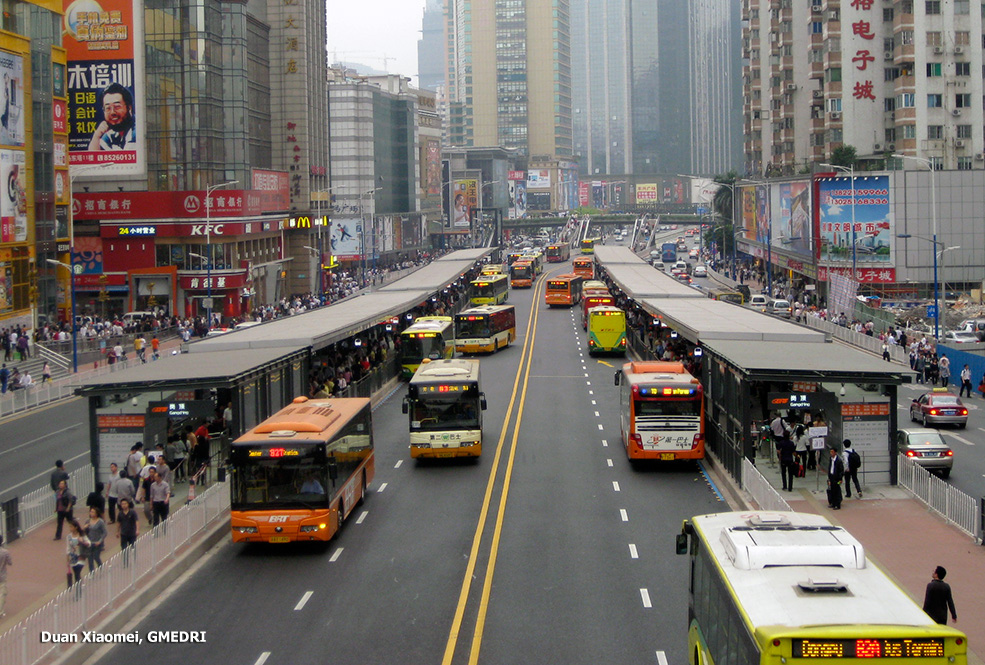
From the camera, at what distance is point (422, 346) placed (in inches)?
1903

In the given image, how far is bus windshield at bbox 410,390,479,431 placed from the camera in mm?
30812

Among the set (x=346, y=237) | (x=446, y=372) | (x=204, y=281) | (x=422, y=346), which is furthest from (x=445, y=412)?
(x=346, y=237)

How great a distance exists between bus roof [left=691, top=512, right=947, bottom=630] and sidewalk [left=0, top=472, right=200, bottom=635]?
37.0 feet

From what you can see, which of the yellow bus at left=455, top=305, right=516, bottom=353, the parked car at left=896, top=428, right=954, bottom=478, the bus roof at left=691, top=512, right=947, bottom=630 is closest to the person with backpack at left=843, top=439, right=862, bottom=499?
the parked car at left=896, top=428, right=954, bottom=478

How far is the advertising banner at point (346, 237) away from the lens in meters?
136

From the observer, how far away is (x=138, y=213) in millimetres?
82938

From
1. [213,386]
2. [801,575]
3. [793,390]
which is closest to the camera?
[801,575]

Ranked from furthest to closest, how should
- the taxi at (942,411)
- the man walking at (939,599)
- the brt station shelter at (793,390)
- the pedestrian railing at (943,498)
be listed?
1. the taxi at (942,411)
2. the brt station shelter at (793,390)
3. the pedestrian railing at (943,498)
4. the man walking at (939,599)

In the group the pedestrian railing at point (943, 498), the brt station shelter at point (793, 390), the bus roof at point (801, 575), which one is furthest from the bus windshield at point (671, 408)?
the bus roof at point (801, 575)

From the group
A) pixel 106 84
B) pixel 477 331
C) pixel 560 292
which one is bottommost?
pixel 477 331

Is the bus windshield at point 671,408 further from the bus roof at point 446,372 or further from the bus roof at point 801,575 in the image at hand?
the bus roof at point 801,575

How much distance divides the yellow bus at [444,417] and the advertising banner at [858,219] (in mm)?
52704

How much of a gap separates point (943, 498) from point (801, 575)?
14.2 metres

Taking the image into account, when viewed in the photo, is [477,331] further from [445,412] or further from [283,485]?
[283,485]
